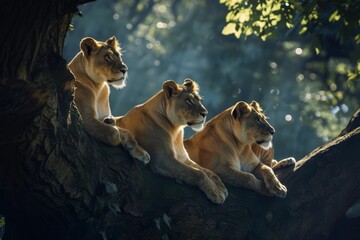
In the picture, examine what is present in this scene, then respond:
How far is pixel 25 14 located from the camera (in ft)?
15.1

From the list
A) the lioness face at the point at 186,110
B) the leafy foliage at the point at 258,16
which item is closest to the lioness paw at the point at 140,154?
A: the lioness face at the point at 186,110

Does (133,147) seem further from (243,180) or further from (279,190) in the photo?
(279,190)

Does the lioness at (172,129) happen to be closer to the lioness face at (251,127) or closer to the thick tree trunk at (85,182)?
the thick tree trunk at (85,182)

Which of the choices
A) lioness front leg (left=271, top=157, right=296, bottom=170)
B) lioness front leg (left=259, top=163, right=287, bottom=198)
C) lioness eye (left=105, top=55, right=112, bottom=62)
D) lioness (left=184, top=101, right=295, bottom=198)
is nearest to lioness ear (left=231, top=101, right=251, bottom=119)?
lioness (left=184, top=101, right=295, bottom=198)

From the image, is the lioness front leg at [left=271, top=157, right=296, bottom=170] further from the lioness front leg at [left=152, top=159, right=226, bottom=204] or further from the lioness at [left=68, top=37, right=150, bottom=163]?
the lioness at [left=68, top=37, right=150, bottom=163]

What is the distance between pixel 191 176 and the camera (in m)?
6.98

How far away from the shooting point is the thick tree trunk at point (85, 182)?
4.68 metres

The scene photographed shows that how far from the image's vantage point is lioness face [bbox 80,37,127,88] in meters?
7.60

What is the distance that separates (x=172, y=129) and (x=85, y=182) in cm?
218

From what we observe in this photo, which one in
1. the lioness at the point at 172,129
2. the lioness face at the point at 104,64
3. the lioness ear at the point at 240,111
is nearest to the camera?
the lioness at the point at 172,129

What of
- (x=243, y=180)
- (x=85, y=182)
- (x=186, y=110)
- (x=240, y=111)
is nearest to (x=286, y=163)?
(x=243, y=180)

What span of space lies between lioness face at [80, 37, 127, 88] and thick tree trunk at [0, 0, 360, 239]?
133cm

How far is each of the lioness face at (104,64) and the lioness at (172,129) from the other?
434mm

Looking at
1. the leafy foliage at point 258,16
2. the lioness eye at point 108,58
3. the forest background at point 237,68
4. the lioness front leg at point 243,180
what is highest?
the leafy foliage at point 258,16
